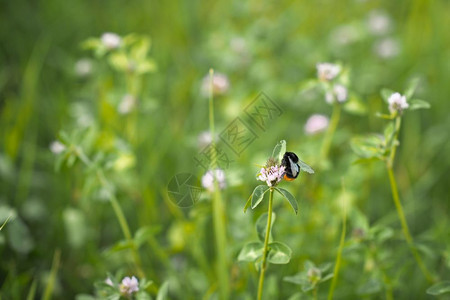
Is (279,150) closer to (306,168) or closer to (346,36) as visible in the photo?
(306,168)

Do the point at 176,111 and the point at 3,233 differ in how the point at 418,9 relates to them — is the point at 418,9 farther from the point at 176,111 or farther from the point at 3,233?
the point at 3,233

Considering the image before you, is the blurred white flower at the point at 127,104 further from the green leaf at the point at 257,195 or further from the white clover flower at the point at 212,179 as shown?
the green leaf at the point at 257,195

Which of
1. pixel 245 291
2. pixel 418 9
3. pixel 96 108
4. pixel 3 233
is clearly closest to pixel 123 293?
pixel 245 291

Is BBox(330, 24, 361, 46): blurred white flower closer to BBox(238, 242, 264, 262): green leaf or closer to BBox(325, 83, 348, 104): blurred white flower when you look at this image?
BBox(325, 83, 348, 104): blurred white flower

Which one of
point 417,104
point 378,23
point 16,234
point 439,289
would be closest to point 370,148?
point 417,104

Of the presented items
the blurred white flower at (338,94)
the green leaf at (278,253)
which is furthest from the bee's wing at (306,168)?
the blurred white flower at (338,94)

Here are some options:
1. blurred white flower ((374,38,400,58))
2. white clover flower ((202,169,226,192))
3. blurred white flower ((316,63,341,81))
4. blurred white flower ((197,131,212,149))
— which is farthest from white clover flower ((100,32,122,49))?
blurred white flower ((374,38,400,58))
